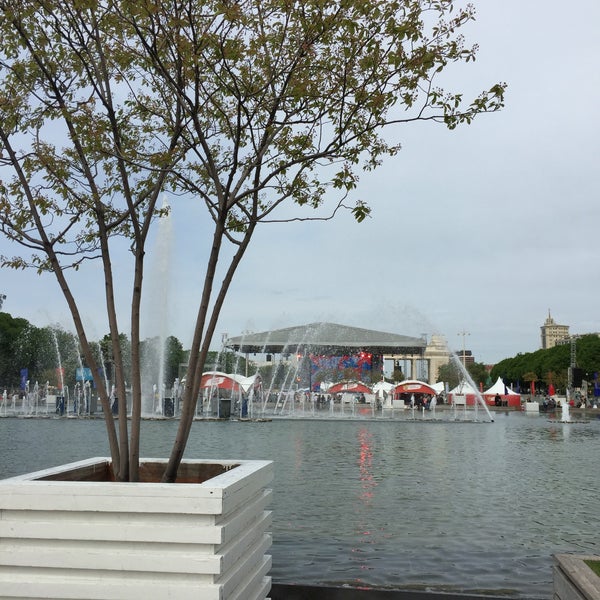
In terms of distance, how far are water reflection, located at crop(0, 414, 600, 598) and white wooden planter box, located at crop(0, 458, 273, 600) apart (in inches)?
116

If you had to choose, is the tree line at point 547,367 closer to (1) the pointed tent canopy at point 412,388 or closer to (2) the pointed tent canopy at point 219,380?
(1) the pointed tent canopy at point 412,388

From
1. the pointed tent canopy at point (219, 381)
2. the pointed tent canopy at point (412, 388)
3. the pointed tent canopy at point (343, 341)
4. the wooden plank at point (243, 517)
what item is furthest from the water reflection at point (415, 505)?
the pointed tent canopy at point (343, 341)

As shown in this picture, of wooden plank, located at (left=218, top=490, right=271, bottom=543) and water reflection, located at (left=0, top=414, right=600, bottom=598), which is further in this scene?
water reflection, located at (left=0, top=414, right=600, bottom=598)

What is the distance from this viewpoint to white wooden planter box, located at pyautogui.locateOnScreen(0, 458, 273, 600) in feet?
10.1

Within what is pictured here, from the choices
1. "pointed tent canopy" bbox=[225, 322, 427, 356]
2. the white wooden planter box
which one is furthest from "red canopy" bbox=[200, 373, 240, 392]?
"pointed tent canopy" bbox=[225, 322, 427, 356]

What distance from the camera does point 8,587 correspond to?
3168 mm

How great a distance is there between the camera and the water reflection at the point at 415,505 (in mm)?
6293

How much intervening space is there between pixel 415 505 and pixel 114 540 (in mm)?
7123

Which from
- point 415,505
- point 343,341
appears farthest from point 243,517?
point 343,341

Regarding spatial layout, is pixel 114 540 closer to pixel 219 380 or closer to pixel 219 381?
pixel 219 381

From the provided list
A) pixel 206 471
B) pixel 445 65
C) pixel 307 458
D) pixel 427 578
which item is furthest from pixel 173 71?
pixel 307 458

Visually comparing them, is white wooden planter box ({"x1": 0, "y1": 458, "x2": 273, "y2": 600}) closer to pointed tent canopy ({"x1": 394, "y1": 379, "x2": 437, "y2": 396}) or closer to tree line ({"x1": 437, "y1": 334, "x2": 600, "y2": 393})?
pointed tent canopy ({"x1": 394, "y1": 379, "x2": 437, "y2": 396})

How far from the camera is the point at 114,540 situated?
3.13 meters

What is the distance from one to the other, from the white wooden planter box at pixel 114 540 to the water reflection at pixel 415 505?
2951 mm
